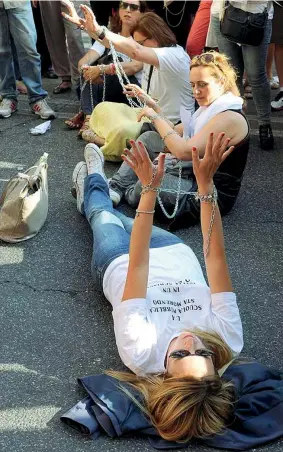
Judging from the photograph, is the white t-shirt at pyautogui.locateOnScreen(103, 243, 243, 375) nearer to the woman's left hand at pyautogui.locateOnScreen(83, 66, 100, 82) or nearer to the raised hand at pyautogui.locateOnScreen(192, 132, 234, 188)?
the raised hand at pyautogui.locateOnScreen(192, 132, 234, 188)

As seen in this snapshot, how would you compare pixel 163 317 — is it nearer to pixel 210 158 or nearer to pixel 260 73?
pixel 210 158

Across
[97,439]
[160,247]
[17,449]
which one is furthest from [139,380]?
[160,247]

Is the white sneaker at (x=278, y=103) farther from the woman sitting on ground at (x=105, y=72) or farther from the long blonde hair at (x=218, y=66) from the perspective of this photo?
the long blonde hair at (x=218, y=66)

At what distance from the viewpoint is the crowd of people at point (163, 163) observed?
8.59ft

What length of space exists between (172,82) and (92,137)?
931 millimetres

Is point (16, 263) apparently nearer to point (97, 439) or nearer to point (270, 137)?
point (97, 439)

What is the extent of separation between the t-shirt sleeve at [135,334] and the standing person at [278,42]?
3212 millimetres

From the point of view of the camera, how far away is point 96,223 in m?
3.74

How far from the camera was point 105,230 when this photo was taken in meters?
3.58

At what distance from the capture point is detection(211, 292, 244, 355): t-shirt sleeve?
2.81m

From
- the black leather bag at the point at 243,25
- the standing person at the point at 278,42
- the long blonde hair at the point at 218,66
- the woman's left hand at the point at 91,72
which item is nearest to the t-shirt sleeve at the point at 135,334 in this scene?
the long blonde hair at the point at 218,66

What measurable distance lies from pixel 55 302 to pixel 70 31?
11.3 feet

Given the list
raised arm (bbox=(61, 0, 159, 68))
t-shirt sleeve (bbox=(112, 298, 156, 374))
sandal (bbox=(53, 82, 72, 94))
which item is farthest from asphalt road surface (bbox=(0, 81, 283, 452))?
sandal (bbox=(53, 82, 72, 94))

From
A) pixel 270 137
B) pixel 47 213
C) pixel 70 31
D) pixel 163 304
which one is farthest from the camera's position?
pixel 70 31
